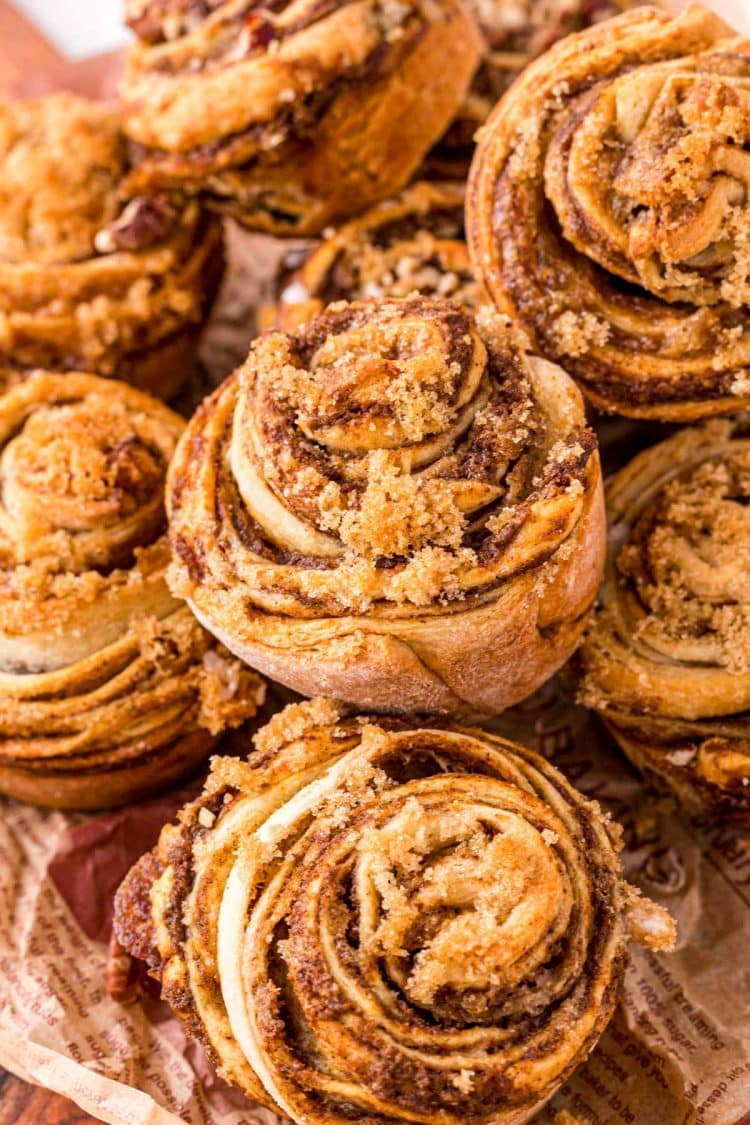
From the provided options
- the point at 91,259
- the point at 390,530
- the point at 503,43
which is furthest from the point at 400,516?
the point at 503,43

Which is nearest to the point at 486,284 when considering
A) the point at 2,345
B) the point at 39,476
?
the point at 39,476

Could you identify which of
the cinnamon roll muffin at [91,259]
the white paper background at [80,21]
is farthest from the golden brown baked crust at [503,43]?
the white paper background at [80,21]

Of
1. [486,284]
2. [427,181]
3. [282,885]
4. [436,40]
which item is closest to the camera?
[282,885]

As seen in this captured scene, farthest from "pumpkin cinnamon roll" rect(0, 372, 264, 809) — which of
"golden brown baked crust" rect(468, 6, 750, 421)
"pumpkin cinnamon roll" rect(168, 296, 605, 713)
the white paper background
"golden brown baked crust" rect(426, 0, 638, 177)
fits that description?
the white paper background

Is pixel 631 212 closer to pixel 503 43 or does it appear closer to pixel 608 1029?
pixel 503 43

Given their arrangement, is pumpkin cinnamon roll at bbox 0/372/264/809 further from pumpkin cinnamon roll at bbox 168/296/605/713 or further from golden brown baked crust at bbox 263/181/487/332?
golden brown baked crust at bbox 263/181/487/332

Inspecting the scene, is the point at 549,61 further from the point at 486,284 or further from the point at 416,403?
the point at 416,403

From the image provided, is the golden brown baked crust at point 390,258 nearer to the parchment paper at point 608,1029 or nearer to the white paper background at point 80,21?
the parchment paper at point 608,1029

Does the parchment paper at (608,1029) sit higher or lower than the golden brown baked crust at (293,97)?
lower
